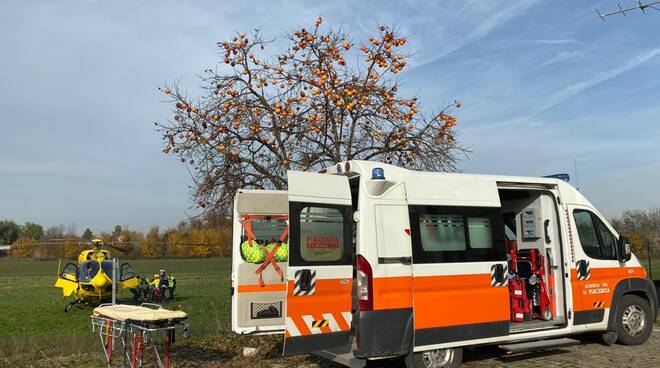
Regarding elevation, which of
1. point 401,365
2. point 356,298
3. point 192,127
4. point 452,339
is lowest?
point 401,365

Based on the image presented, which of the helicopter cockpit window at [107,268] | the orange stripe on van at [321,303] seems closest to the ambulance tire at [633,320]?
the orange stripe on van at [321,303]

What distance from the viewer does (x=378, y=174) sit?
633 cm

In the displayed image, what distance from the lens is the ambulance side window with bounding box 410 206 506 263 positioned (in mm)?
6609

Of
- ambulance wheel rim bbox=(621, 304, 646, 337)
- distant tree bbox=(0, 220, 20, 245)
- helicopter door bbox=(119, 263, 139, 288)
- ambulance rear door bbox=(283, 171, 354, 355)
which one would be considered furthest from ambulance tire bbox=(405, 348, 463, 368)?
distant tree bbox=(0, 220, 20, 245)

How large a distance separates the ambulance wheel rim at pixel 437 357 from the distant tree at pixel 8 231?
136357mm

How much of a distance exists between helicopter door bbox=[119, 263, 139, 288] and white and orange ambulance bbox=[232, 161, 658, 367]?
980 cm

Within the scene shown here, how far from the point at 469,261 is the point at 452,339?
1.00m

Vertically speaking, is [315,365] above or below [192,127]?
below

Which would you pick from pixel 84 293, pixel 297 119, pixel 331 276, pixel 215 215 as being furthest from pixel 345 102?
pixel 84 293

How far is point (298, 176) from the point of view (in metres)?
6.09

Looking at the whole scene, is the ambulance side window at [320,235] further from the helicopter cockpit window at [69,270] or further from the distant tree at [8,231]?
the distant tree at [8,231]

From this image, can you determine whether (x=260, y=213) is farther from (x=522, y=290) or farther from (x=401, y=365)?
(x=522, y=290)

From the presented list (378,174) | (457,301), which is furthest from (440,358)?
(378,174)

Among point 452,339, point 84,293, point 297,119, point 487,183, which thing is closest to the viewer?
point 452,339
